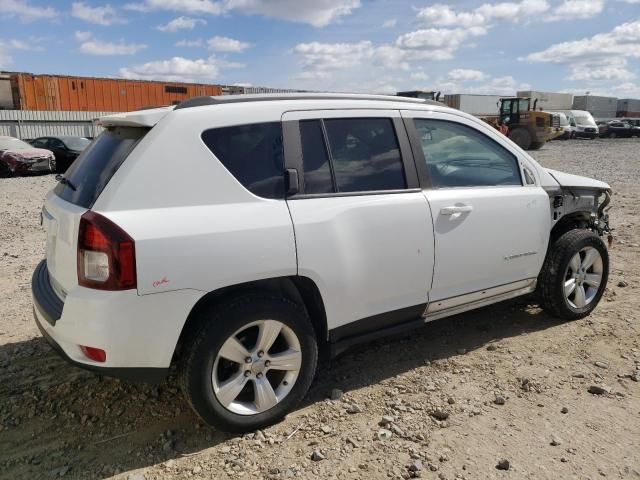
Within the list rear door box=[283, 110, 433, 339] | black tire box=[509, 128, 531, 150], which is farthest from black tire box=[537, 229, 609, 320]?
black tire box=[509, 128, 531, 150]

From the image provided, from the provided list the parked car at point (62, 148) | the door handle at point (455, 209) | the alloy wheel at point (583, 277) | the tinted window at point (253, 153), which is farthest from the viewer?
the parked car at point (62, 148)

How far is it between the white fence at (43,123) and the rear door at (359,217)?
22133 mm

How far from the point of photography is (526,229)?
3920 mm

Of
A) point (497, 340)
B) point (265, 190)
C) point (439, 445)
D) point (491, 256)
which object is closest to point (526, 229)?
point (491, 256)

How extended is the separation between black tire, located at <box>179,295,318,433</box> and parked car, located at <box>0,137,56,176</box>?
16.5 metres

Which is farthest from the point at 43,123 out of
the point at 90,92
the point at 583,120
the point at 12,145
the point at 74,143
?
the point at 583,120

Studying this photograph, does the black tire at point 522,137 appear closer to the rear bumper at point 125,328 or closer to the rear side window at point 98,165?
the rear side window at point 98,165

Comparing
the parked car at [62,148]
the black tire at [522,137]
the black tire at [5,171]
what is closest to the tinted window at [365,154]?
the black tire at [5,171]

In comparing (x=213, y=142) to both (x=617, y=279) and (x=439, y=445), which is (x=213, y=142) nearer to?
(x=439, y=445)

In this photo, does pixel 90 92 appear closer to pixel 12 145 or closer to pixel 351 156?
pixel 12 145

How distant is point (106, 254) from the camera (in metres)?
2.44

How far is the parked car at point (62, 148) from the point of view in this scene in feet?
59.0

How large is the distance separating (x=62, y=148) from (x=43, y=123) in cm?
762

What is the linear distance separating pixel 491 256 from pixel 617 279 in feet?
8.66
